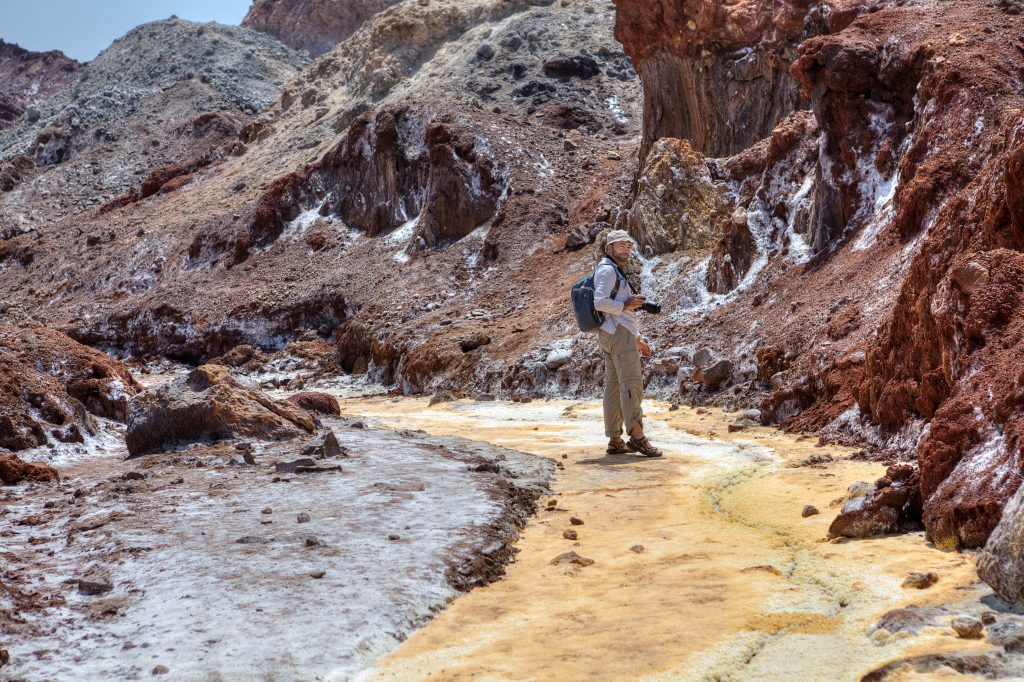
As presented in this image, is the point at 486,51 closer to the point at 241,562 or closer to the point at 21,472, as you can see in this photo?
the point at 21,472

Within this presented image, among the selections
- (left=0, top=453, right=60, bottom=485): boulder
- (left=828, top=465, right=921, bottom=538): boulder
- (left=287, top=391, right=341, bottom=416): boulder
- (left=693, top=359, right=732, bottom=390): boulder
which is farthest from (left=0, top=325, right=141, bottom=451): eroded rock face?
(left=693, top=359, right=732, bottom=390): boulder

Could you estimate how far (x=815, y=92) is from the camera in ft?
42.6

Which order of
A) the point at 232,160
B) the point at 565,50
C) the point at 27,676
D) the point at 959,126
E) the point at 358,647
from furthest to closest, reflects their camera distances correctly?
1. the point at 232,160
2. the point at 565,50
3. the point at 959,126
4. the point at 358,647
5. the point at 27,676

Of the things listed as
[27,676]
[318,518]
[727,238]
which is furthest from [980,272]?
[727,238]

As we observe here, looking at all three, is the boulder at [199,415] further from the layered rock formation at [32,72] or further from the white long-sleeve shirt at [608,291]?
the layered rock formation at [32,72]

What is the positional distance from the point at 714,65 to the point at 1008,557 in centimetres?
1903

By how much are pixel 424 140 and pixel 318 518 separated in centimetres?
2403

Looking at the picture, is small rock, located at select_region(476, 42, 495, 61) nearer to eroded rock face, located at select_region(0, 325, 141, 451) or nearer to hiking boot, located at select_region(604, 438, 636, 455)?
eroded rock face, located at select_region(0, 325, 141, 451)

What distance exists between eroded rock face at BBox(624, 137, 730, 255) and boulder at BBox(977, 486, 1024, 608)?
1295 cm

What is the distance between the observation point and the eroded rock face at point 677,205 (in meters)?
16.5

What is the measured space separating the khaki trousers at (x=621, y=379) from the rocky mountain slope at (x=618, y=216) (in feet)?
5.24

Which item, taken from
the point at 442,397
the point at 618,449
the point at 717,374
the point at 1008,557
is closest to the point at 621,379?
the point at 618,449

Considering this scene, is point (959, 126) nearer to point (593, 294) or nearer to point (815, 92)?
point (815, 92)

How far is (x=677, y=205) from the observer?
1697 cm
